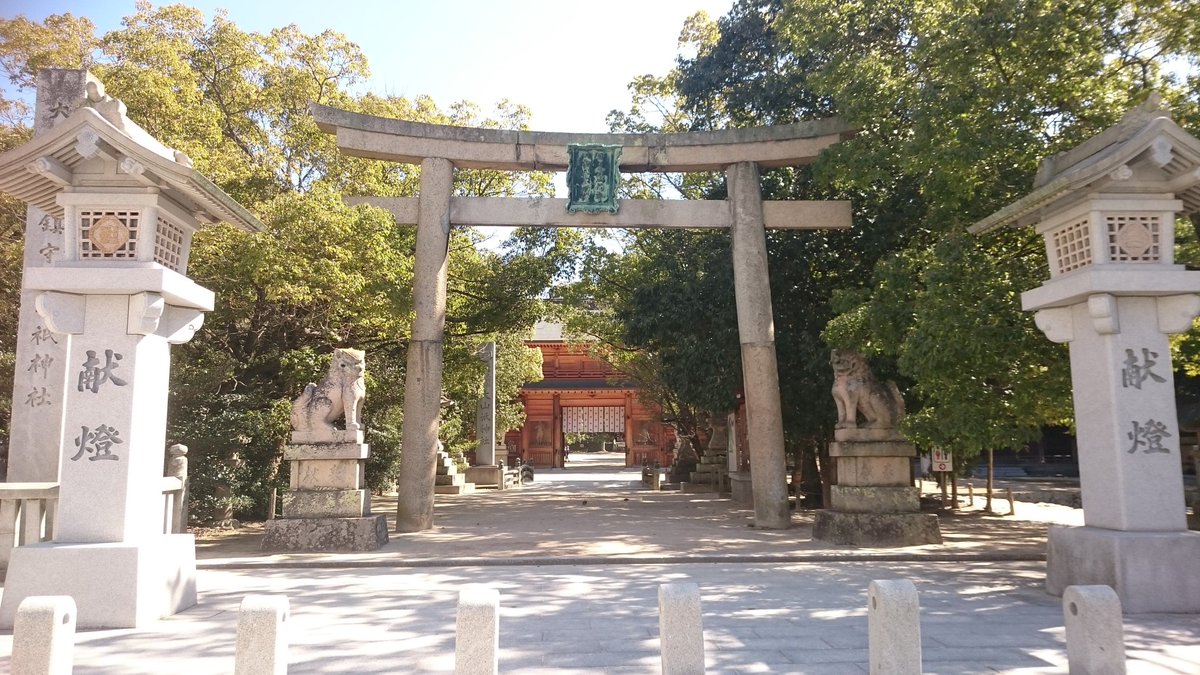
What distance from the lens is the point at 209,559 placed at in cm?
856

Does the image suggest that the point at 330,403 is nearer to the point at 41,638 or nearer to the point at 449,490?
the point at 41,638

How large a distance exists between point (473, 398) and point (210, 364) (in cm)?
1032

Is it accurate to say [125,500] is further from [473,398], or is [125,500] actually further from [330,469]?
[473,398]

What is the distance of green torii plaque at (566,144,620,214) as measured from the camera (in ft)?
37.8

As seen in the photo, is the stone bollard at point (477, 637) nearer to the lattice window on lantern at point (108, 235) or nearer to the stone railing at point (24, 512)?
the lattice window on lantern at point (108, 235)

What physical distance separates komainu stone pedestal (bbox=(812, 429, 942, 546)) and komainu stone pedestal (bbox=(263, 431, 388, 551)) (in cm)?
613

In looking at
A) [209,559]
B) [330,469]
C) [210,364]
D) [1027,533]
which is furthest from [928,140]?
[210,364]

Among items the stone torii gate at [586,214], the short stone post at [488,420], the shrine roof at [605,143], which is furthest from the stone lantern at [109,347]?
the short stone post at [488,420]

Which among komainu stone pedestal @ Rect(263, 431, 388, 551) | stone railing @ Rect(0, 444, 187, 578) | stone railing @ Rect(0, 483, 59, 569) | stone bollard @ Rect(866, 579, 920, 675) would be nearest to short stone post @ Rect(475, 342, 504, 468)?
komainu stone pedestal @ Rect(263, 431, 388, 551)

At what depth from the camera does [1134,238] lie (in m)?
6.29

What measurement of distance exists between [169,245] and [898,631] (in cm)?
629

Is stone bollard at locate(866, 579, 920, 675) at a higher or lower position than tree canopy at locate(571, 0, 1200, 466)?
lower

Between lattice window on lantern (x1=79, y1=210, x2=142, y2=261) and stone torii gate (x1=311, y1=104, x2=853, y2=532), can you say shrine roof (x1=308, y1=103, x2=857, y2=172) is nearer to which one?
stone torii gate (x1=311, y1=104, x2=853, y2=532)

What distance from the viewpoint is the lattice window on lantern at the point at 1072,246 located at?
641cm
